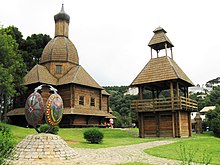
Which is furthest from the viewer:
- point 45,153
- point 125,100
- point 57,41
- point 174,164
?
point 125,100

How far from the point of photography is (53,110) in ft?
41.1

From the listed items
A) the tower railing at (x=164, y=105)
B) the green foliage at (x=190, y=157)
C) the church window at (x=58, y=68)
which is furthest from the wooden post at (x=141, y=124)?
the church window at (x=58, y=68)

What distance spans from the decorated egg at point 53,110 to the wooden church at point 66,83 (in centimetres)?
1720

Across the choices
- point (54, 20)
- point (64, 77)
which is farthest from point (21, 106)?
point (54, 20)

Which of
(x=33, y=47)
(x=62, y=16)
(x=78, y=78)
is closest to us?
(x=78, y=78)

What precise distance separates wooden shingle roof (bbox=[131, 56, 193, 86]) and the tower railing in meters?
2.17

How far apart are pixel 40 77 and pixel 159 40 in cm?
1547

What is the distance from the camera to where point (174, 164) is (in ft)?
33.6

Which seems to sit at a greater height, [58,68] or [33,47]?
[33,47]

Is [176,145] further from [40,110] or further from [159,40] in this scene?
[159,40]

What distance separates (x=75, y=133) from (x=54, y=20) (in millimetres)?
20585

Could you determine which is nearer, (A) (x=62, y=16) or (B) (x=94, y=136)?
(B) (x=94, y=136)

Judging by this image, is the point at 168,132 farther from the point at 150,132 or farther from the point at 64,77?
the point at 64,77

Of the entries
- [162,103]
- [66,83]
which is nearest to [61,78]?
[66,83]
